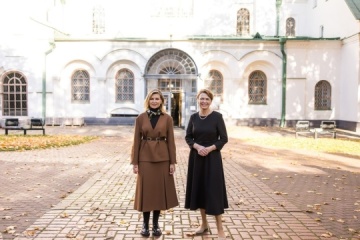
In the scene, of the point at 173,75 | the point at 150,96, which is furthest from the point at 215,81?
the point at 150,96

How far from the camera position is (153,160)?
542 centimetres

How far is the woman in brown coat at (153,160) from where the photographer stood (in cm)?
542

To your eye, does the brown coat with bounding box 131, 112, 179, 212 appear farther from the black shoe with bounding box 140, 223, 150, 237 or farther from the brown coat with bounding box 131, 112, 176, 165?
the black shoe with bounding box 140, 223, 150, 237

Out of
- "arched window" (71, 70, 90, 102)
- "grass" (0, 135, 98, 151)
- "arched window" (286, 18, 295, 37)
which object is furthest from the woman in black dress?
"arched window" (286, 18, 295, 37)

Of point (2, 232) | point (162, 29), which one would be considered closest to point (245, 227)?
point (2, 232)

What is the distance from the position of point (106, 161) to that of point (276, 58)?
1795 centimetres

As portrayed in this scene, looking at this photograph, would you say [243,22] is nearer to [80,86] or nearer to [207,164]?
[80,86]

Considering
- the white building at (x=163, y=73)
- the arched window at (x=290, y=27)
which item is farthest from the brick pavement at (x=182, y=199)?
the arched window at (x=290, y=27)

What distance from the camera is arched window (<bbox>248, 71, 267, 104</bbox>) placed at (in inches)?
1075

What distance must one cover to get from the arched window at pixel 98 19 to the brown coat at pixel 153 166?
26.9 m

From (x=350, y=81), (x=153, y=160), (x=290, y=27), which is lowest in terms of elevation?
(x=153, y=160)

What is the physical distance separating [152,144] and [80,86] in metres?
22.8

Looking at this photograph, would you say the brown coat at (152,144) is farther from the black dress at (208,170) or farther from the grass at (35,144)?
the grass at (35,144)

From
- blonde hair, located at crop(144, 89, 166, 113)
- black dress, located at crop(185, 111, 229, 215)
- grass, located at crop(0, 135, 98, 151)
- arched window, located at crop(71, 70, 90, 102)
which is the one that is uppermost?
arched window, located at crop(71, 70, 90, 102)
